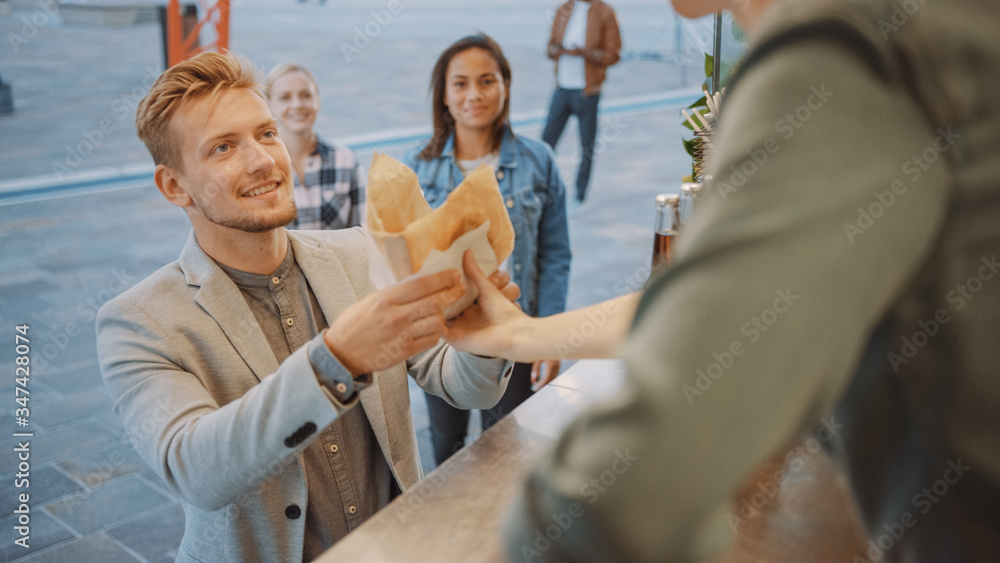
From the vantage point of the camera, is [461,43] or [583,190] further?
Result: [583,190]

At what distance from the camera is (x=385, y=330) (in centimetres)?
145

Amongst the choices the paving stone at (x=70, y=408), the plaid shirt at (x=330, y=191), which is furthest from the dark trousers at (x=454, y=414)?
the paving stone at (x=70, y=408)

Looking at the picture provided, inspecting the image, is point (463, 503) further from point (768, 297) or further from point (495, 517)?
point (768, 297)

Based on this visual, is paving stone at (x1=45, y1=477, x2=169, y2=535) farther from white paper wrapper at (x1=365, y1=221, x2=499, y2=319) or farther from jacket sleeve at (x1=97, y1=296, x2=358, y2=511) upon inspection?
white paper wrapper at (x1=365, y1=221, x2=499, y2=319)

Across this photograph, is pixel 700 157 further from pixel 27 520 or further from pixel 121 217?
pixel 121 217

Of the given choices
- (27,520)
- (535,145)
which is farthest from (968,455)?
(27,520)

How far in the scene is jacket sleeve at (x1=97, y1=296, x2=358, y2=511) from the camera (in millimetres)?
1509

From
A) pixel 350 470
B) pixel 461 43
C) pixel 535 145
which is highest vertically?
pixel 461 43

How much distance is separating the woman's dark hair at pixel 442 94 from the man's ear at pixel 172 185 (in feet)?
5.73

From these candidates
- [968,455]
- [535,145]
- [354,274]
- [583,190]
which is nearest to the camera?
[968,455]

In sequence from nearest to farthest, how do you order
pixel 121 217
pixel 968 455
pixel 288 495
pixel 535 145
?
pixel 968 455 → pixel 288 495 → pixel 535 145 → pixel 121 217

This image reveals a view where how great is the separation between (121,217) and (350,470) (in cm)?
691

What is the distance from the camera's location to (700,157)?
79.0 inches

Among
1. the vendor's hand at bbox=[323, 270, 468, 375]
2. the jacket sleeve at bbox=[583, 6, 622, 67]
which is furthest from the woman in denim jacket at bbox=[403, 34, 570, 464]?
the jacket sleeve at bbox=[583, 6, 622, 67]
